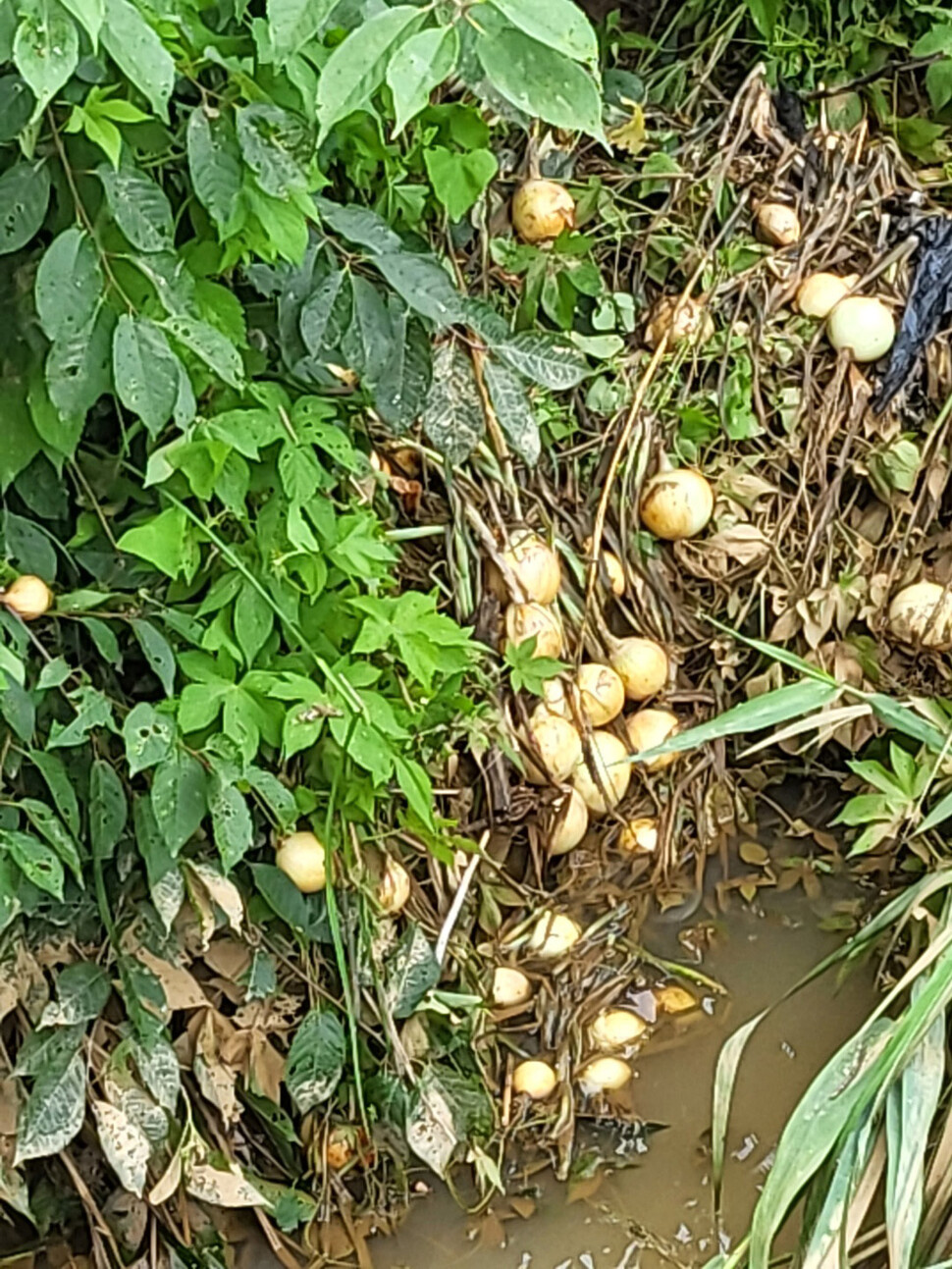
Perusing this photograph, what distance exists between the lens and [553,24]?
0.44 meters

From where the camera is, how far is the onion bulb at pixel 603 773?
103cm

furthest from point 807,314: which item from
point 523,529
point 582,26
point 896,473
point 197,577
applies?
point 582,26

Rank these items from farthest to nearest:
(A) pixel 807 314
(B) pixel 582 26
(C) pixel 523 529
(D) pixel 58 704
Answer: (A) pixel 807 314 → (C) pixel 523 529 → (D) pixel 58 704 → (B) pixel 582 26

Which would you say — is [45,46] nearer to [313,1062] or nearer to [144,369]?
[144,369]

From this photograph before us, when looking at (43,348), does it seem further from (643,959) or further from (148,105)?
(643,959)

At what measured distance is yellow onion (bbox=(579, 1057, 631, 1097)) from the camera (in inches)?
39.0

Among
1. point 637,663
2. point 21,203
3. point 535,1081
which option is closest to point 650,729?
point 637,663

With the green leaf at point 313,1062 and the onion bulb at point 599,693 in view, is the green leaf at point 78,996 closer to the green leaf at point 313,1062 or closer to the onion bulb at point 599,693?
the green leaf at point 313,1062

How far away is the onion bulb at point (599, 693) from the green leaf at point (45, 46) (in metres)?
0.64

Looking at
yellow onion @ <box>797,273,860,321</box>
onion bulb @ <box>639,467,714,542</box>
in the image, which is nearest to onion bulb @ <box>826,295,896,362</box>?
yellow onion @ <box>797,273,860,321</box>

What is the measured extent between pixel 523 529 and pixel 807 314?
32 cm

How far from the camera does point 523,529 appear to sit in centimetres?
101

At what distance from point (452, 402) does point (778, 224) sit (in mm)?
424

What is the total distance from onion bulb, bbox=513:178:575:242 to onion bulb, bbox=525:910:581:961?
0.52 m
